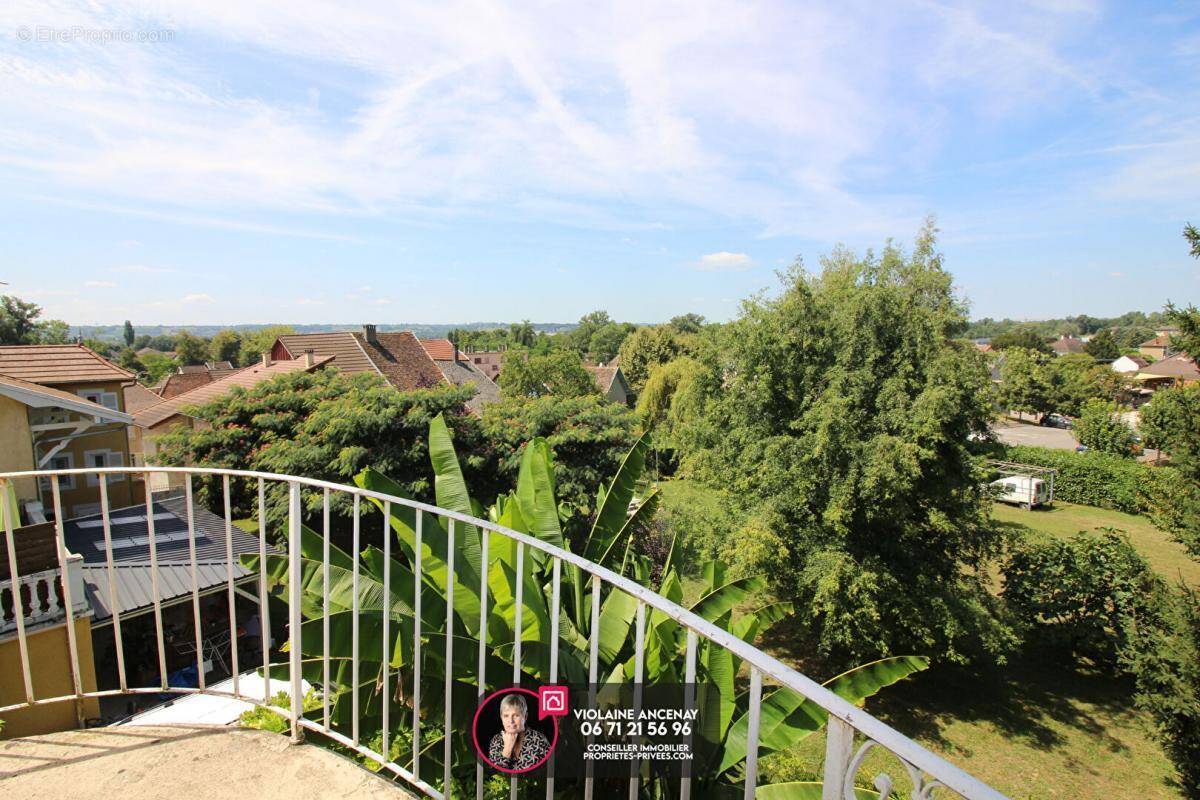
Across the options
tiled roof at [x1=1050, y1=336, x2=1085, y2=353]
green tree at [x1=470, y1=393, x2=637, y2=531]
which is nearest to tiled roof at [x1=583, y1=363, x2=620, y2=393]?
green tree at [x1=470, y1=393, x2=637, y2=531]

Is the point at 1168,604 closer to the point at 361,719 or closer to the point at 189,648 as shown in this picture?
the point at 361,719

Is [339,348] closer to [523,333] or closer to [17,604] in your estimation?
[17,604]

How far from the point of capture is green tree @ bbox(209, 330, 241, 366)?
98.6 metres

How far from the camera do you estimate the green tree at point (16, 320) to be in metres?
48.8

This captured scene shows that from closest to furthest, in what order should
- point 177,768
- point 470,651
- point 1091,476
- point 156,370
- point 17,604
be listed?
point 177,768
point 17,604
point 470,651
point 1091,476
point 156,370

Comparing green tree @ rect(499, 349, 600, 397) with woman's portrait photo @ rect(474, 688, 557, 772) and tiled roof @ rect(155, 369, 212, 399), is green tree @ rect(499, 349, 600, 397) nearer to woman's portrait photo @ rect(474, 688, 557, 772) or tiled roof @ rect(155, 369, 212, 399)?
woman's portrait photo @ rect(474, 688, 557, 772)

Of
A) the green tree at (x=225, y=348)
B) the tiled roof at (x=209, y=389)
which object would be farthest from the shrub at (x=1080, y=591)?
the green tree at (x=225, y=348)

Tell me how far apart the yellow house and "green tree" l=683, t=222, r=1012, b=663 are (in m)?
13.4

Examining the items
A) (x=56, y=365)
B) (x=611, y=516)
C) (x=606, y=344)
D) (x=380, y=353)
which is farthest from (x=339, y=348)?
(x=606, y=344)

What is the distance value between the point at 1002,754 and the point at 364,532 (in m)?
12.5

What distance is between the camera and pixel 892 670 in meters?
4.52

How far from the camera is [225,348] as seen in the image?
100188mm

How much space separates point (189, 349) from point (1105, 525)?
108381mm

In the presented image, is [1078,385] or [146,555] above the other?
[146,555]
